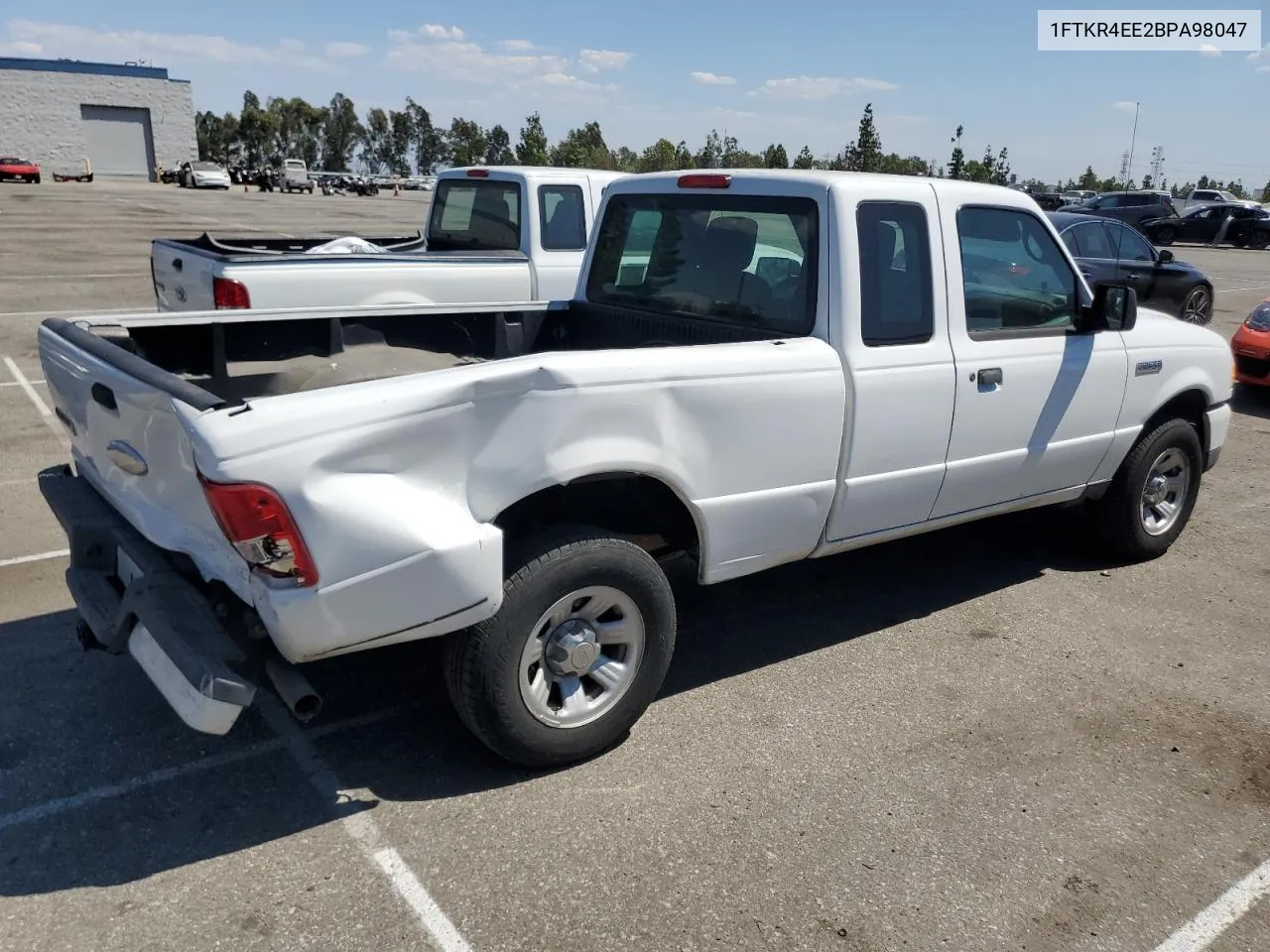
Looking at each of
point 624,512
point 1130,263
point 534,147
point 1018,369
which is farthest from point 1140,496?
point 534,147

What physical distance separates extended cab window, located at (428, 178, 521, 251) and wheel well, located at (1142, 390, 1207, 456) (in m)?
5.06

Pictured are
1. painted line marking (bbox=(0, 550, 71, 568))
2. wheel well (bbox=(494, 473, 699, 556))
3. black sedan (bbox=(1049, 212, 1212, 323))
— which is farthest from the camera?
black sedan (bbox=(1049, 212, 1212, 323))

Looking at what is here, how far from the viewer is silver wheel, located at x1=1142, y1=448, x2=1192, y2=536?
5559 mm

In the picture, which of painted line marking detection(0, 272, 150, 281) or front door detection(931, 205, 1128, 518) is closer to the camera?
front door detection(931, 205, 1128, 518)

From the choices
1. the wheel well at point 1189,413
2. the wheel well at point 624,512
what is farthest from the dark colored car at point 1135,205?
the wheel well at point 624,512

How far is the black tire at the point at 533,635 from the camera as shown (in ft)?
10.4

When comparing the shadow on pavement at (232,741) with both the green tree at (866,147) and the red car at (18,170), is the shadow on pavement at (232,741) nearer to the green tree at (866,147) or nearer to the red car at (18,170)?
the green tree at (866,147)

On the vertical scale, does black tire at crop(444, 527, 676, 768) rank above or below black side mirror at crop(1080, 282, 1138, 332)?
below

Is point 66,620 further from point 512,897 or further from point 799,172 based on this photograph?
point 799,172

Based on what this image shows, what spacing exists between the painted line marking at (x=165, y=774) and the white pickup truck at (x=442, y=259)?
348 cm

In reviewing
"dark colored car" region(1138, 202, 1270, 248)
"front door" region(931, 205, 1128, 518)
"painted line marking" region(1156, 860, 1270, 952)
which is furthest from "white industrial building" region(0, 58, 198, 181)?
"painted line marking" region(1156, 860, 1270, 952)

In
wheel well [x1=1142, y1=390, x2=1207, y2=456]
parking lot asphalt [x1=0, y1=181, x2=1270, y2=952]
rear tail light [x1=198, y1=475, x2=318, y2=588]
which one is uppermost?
rear tail light [x1=198, y1=475, x2=318, y2=588]

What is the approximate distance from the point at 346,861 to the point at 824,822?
1.50 m

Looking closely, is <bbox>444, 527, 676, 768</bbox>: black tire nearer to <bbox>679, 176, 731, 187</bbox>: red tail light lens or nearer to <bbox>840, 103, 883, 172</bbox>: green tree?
<bbox>679, 176, 731, 187</bbox>: red tail light lens
